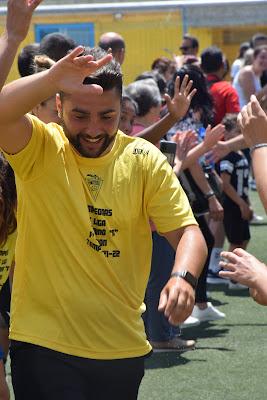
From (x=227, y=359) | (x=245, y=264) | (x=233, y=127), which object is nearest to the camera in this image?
(x=245, y=264)

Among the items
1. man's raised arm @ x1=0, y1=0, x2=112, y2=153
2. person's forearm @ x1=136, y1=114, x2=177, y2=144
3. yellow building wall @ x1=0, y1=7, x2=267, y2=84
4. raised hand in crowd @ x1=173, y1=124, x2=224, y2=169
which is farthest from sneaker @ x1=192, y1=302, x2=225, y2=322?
man's raised arm @ x1=0, y1=0, x2=112, y2=153

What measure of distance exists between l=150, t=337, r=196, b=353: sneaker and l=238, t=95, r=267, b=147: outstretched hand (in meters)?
3.56

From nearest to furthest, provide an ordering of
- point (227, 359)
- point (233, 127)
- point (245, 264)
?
point (245, 264), point (227, 359), point (233, 127)

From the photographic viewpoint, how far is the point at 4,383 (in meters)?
4.09

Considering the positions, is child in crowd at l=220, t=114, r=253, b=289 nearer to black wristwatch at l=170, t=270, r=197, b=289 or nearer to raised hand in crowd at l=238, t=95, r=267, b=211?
raised hand in crowd at l=238, t=95, r=267, b=211

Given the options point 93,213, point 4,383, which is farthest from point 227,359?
point 93,213

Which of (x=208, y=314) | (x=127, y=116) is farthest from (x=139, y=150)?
(x=208, y=314)

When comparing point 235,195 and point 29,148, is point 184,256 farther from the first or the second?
point 235,195

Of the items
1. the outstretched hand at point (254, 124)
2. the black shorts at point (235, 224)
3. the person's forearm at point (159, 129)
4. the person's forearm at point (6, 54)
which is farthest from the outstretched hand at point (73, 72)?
the black shorts at point (235, 224)

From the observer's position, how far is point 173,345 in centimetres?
700

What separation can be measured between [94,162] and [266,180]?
0.66m

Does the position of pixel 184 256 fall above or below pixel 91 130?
below

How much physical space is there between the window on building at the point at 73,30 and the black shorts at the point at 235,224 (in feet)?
8.16

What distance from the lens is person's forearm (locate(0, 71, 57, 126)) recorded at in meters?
3.28
